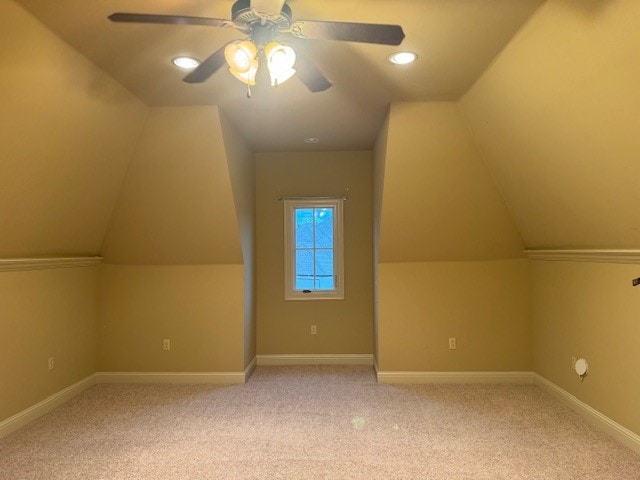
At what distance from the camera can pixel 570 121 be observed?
8.11 feet

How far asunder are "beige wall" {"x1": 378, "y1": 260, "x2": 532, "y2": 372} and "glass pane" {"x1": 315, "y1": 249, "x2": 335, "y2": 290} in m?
0.91

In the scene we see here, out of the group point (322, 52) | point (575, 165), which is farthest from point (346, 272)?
point (322, 52)

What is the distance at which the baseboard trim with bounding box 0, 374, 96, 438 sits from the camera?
3.10 m

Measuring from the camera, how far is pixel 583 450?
110 inches

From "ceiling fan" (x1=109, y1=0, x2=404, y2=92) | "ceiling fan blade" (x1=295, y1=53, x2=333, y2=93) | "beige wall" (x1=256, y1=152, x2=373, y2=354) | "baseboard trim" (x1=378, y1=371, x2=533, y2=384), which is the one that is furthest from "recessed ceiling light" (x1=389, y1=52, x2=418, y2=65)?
"baseboard trim" (x1=378, y1=371, x2=533, y2=384)

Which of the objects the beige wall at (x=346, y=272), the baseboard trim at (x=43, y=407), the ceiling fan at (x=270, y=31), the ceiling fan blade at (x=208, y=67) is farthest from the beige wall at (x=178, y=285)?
the ceiling fan at (x=270, y=31)

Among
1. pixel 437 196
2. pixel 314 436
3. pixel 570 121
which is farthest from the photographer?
pixel 437 196

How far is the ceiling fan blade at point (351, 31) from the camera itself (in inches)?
62.0

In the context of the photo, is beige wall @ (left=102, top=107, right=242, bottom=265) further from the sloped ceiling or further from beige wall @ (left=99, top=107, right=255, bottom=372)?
the sloped ceiling

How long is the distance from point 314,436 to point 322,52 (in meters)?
2.48

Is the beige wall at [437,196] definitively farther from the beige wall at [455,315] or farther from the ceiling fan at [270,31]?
the ceiling fan at [270,31]

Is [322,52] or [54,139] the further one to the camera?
[54,139]

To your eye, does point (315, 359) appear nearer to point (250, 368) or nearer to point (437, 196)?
point (250, 368)

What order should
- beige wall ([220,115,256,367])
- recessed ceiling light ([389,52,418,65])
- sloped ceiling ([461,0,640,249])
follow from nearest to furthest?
1. sloped ceiling ([461,0,640,249])
2. recessed ceiling light ([389,52,418,65])
3. beige wall ([220,115,256,367])
